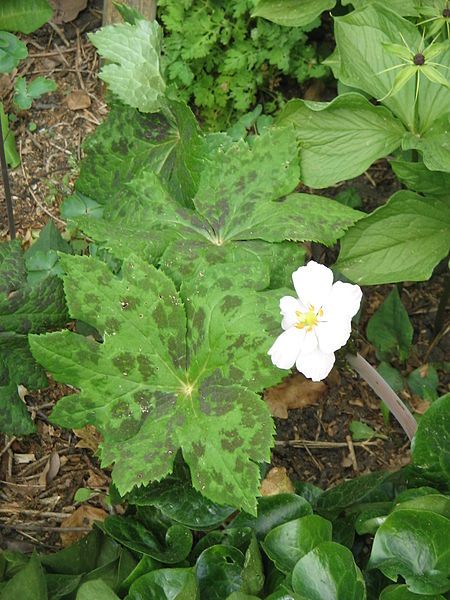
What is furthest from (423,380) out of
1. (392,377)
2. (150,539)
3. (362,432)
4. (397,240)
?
(150,539)

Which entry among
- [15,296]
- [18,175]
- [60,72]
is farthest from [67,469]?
[60,72]

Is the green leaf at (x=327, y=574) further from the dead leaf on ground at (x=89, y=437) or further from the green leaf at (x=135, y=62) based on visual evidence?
the green leaf at (x=135, y=62)

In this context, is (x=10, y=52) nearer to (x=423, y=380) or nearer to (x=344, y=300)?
(x=344, y=300)

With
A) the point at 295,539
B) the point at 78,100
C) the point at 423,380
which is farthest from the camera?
the point at 78,100

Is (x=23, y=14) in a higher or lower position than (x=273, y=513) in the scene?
higher

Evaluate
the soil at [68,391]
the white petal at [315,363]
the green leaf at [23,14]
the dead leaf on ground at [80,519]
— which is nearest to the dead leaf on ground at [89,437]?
the soil at [68,391]

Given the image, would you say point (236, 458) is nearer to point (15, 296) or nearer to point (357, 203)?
point (15, 296)

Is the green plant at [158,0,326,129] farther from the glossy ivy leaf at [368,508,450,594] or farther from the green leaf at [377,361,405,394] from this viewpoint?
the glossy ivy leaf at [368,508,450,594]
